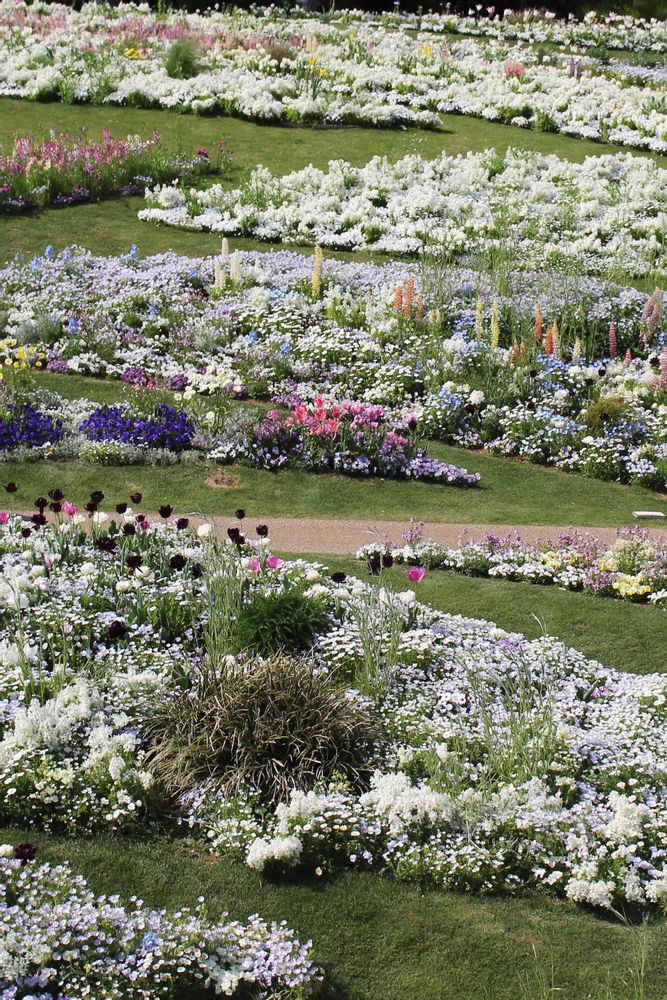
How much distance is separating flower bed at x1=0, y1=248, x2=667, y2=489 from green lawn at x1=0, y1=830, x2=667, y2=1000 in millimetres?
5753

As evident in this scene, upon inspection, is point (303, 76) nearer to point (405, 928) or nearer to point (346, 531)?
point (346, 531)

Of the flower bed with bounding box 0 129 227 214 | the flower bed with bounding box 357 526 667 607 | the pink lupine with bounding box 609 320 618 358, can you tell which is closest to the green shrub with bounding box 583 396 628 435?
the pink lupine with bounding box 609 320 618 358

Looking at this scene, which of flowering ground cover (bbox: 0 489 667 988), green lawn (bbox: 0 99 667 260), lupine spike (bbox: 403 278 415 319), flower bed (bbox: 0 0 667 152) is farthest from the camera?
flower bed (bbox: 0 0 667 152)

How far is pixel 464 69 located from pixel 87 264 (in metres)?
13.7

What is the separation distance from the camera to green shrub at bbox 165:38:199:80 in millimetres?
23406

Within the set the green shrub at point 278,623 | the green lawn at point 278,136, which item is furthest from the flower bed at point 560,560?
the green lawn at point 278,136

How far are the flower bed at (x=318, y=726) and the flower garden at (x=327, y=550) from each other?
0.02 m

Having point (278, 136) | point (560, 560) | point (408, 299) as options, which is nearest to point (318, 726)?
point (560, 560)

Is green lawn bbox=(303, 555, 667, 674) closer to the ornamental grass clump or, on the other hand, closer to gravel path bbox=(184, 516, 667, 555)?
gravel path bbox=(184, 516, 667, 555)

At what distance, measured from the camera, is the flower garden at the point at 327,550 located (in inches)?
218

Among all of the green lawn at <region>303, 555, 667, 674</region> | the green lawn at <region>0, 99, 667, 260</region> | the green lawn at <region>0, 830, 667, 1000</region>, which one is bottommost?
the green lawn at <region>0, 830, 667, 1000</region>

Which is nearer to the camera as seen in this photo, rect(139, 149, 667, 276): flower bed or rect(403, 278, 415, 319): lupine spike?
rect(403, 278, 415, 319): lupine spike

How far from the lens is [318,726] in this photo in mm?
6465

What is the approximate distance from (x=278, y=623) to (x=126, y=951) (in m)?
2.56
